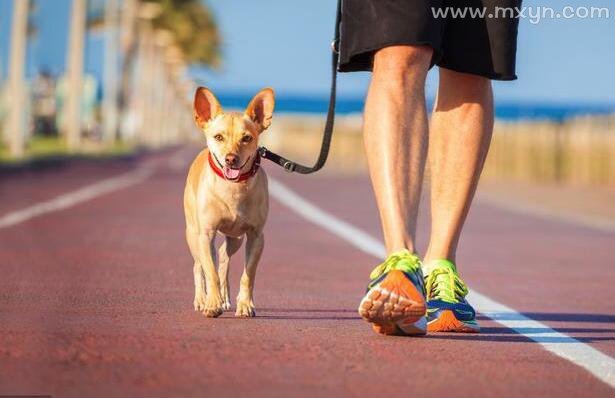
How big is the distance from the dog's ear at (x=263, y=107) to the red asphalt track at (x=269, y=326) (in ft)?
2.73

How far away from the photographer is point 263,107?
6379 millimetres

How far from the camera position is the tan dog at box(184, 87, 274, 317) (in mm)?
5953

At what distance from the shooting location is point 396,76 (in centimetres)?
562

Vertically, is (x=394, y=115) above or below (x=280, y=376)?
above

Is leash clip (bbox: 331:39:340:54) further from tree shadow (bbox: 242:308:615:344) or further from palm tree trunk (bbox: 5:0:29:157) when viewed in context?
palm tree trunk (bbox: 5:0:29:157)

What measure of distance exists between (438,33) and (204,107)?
3.93 ft

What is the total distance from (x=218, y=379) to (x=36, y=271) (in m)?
4.16

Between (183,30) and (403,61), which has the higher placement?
(403,61)

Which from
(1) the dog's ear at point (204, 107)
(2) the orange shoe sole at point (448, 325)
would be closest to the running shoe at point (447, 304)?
(2) the orange shoe sole at point (448, 325)

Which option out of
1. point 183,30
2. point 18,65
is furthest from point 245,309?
point 183,30

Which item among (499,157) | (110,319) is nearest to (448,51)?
(110,319)

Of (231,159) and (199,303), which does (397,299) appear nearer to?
(231,159)

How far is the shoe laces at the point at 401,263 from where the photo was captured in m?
5.20

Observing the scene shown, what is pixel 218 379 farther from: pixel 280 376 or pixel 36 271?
pixel 36 271
